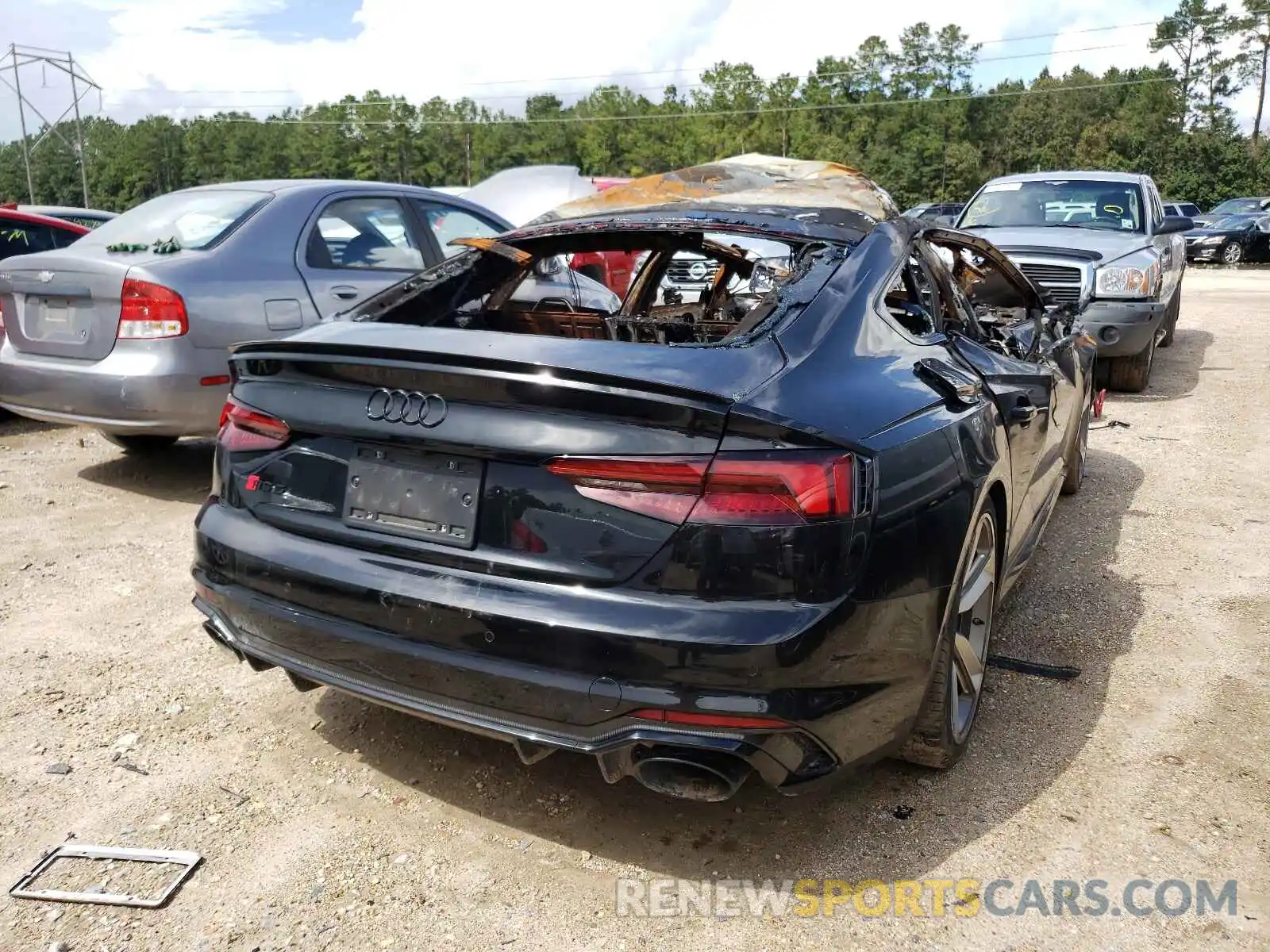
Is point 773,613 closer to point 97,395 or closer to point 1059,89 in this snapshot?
point 97,395

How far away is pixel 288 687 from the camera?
11.3 ft

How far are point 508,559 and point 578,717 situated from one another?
14.8 inches

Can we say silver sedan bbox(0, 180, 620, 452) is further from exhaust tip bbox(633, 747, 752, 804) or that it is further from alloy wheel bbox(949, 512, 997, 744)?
exhaust tip bbox(633, 747, 752, 804)

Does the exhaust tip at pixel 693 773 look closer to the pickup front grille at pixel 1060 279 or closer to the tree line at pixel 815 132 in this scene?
the pickup front grille at pixel 1060 279

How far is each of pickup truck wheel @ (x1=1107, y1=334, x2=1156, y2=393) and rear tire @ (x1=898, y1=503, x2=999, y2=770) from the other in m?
6.24

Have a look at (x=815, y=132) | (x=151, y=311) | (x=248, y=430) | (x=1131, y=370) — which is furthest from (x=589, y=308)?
(x=815, y=132)

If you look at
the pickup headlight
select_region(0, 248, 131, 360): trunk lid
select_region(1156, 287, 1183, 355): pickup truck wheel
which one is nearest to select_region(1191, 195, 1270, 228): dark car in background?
select_region(1156, 287, 1183, 355): pickup truck wheel

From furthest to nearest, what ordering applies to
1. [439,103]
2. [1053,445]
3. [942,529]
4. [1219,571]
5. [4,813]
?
[439,103]
[1219,571]
[1053,445]
[4,813]
[942,529]

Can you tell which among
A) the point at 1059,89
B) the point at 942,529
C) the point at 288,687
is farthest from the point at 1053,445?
the point at 1059,89

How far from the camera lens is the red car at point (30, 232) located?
7.52 m

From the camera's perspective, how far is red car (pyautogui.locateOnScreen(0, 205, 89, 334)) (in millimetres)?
7516

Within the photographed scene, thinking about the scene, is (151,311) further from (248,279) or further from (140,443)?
(140,443)

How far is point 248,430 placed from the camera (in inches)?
108

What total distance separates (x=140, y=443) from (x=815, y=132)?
7589 cm
